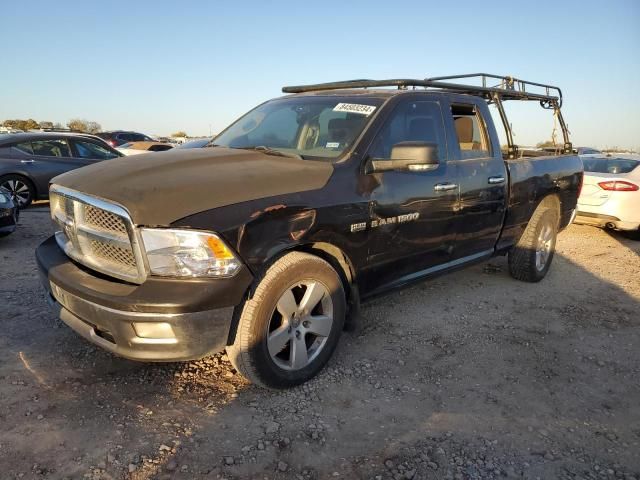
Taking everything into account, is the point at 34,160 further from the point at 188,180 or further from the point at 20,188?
the point at 188,180

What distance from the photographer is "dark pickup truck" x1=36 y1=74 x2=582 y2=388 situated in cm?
246

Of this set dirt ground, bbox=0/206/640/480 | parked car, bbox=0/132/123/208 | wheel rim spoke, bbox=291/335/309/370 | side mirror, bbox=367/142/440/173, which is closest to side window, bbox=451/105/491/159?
side mirror, bbox=367/142/440/173

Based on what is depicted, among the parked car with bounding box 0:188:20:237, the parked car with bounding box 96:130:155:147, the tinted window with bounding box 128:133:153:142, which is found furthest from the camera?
the tinted window with bounding box 128:133:153:142

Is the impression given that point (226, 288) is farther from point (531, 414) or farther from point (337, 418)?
point (531, 414)

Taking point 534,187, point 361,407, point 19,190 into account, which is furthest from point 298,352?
point 19,190

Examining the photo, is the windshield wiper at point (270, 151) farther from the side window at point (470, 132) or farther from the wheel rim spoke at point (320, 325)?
the side window at point (470, 132)

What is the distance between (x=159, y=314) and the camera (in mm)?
2400

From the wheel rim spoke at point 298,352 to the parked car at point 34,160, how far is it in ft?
25.9

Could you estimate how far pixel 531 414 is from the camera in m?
2.88

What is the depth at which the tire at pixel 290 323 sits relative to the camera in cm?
270

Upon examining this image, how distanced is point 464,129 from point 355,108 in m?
1.23

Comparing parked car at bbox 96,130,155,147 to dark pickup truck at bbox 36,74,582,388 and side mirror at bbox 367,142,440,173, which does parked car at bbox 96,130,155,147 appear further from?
side mirror at bbox 367,142,440,173

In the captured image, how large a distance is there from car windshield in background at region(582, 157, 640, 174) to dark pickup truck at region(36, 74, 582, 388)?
511 centimetres

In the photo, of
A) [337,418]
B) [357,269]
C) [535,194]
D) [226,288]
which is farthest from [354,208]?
[535,194]
